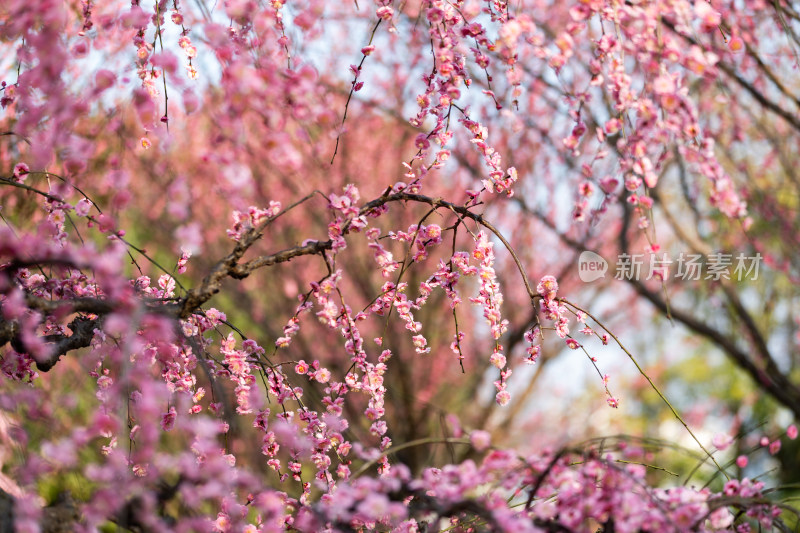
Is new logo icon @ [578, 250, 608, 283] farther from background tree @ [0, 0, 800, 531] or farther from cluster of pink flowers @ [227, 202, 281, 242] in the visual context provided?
cluster of pink flowers @ [227, 202, 281, 242]

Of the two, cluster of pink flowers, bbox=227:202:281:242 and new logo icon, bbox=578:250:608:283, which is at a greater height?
new logo icon, bbox=578:250:608:283

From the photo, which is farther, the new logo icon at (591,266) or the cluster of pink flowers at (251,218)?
the new logo icon at (591,266)

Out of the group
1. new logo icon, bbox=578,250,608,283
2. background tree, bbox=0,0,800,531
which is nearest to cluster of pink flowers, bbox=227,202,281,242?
background tree, bbox=0,0,800,531

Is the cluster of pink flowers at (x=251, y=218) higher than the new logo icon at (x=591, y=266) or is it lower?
lower

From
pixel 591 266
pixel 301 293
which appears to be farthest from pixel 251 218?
pixel 591 266

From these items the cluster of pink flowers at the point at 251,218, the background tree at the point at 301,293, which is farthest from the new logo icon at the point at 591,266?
the cluster of pink flowers at the point at 251,218

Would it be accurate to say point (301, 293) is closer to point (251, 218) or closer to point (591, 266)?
point (251, 218)

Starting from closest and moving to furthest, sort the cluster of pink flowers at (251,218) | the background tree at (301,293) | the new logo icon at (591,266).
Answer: the background tree at (301,293)
the cluster of pink flowers at (251,218)
the new logo icon at (591,266)

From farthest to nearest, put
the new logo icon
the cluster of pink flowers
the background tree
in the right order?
the new logo icon
the cluster of pink flowers
the background tree

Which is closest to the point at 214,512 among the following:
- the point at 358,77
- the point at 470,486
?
the point at 470,486

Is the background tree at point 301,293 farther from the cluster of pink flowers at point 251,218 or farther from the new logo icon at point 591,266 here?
the new logo icon at point 591,266

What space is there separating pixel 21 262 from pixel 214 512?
0.76 metres

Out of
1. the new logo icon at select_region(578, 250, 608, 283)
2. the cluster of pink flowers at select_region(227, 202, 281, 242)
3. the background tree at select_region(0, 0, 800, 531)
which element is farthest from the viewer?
the new logo icon at select_region(578, 250, 608, 283)

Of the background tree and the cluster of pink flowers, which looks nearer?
the background tree
